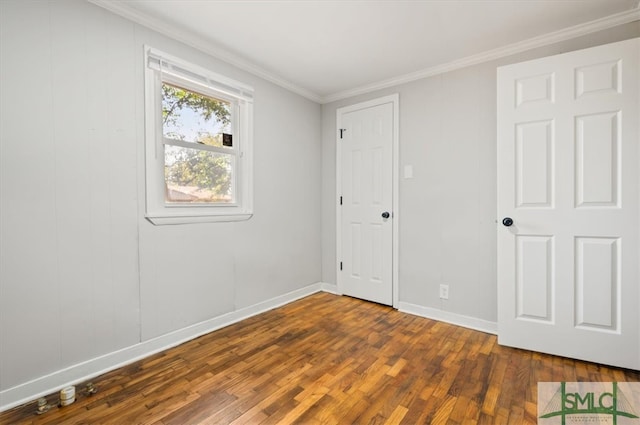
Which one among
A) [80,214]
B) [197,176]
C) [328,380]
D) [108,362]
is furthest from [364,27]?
[108,362]

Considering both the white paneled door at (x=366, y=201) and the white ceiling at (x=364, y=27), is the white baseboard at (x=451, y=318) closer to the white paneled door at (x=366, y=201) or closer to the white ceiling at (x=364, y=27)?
the white paneled door at (x=366, y=201)

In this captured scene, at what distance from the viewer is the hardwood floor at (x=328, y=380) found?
5.13ft

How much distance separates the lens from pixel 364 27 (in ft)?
7.48

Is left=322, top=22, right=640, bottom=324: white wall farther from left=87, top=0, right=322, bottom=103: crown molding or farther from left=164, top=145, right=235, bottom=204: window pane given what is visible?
left=164, top=145, right=235, bottom=204: window pane

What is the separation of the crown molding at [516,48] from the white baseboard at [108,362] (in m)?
2.70

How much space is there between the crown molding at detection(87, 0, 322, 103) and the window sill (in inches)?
55.0

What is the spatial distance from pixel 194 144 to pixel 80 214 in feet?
3.21

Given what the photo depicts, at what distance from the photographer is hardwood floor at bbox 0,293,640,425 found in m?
1.56

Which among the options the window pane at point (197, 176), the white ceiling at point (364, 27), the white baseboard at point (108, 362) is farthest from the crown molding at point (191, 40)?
the white baseboard at point (108, 362)

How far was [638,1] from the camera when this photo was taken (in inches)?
77.8

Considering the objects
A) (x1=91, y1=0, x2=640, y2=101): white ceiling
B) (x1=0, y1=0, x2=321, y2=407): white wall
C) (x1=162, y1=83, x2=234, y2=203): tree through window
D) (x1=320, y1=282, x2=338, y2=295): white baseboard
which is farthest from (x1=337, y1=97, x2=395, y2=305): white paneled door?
(x1=0, y1=0, x2=321, y2=407): white wall

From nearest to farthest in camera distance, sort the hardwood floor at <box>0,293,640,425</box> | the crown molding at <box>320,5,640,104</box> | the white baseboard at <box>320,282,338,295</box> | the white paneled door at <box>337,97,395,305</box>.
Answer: the hardwood floor at <box>0,293,640,425</box> → the crown molding at <box>320,5,640,104</box> → the white paneled door at <box>337,97,395,305</box> → the white baseboard at <box>320,282,338,295</box>

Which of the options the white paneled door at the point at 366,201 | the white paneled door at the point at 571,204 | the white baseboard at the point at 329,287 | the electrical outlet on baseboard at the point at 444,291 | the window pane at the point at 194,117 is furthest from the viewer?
the white baseboard at the point at 329,287

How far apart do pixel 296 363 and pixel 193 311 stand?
39.8 inches
